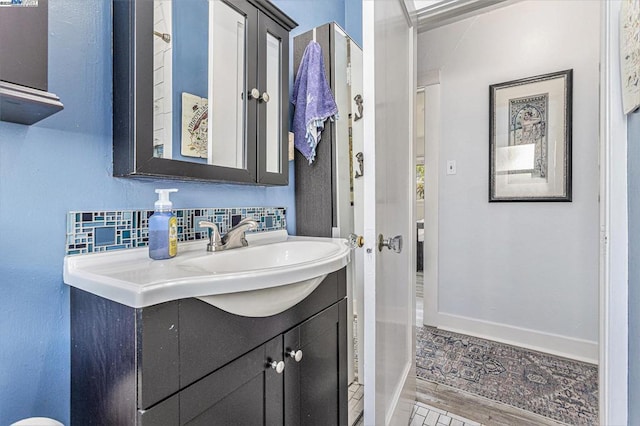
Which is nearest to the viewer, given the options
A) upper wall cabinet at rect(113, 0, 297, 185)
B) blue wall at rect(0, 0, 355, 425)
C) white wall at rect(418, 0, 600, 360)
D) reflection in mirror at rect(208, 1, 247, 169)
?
blue wall at rect(0, 0, 355, 425)

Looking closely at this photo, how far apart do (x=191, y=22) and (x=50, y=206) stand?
2.20 ft

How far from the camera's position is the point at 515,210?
2193 mm

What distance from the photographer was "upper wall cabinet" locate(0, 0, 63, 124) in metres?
0.56

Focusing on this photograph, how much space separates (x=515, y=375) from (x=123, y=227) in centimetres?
213

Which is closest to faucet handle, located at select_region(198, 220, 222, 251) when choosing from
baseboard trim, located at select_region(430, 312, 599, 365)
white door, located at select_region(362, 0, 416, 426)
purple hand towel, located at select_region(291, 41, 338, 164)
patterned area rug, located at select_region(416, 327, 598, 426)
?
white door, located at select_region(362, 0, 416, 426)

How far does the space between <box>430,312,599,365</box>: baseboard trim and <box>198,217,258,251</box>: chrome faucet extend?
78.5 inches

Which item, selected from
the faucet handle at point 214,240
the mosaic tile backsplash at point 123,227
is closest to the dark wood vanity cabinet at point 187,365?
the mosaic tile backsplash at point 123,227

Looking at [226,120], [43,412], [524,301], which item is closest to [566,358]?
[524,301]

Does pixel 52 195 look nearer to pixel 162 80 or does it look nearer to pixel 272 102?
pixel 162 80

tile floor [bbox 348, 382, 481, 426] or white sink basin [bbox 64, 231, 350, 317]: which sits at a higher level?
white sink basin [bbox 64, 231, 350, 317]

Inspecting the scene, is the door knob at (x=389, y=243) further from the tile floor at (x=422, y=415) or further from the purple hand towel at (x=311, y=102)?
the tile floor at (x=422, y=415)

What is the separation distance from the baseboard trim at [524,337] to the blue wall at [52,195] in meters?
2.37

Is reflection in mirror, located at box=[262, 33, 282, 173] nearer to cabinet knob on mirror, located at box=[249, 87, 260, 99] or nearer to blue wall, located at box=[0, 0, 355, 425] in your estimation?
cabinet knob on mirror, located at box=[249, 87, 260, 99]

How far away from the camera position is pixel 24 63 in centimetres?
58
